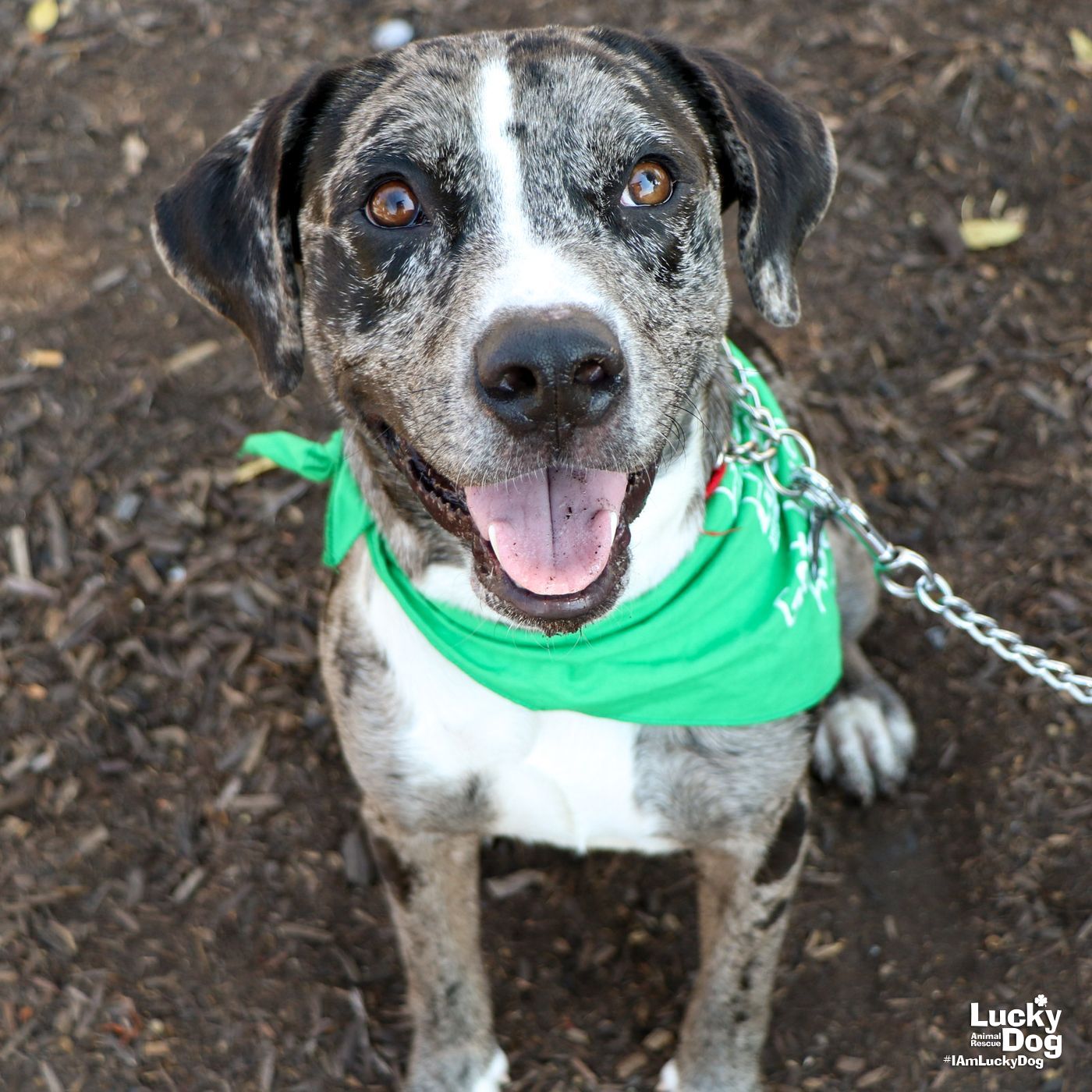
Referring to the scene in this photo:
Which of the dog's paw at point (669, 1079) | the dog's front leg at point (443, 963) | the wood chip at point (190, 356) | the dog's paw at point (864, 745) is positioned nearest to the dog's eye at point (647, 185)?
the dog's front leg at point (443, 963)

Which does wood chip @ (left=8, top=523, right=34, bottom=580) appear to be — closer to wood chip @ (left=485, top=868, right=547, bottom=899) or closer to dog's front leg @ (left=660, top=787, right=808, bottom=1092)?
wood chip @ (left=485, top=868, right=547, bottom=899)

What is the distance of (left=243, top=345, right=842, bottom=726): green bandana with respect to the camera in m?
2.85

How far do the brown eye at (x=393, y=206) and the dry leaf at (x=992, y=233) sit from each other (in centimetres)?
310

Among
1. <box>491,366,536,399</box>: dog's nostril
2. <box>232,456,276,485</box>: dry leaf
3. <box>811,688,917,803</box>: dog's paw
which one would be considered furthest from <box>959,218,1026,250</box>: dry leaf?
<box>491,366,536,399</box>: dog's nostril

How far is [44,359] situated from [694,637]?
120 inches

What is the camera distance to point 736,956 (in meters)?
3.31

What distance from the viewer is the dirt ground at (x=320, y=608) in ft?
11.9

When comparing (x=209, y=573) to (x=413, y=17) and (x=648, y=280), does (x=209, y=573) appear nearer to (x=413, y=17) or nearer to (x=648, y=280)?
(x=648, y=280)

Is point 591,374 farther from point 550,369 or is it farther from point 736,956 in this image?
point 736,956

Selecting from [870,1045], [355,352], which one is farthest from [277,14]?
→ [870,1045]

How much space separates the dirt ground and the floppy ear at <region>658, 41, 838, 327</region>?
1.76 m

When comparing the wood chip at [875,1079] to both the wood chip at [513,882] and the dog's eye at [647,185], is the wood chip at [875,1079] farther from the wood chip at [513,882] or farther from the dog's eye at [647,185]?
the dog's eye at [647,185]

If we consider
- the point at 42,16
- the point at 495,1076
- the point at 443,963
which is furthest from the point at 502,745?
the point at 42,16

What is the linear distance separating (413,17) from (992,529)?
3.29 metres
